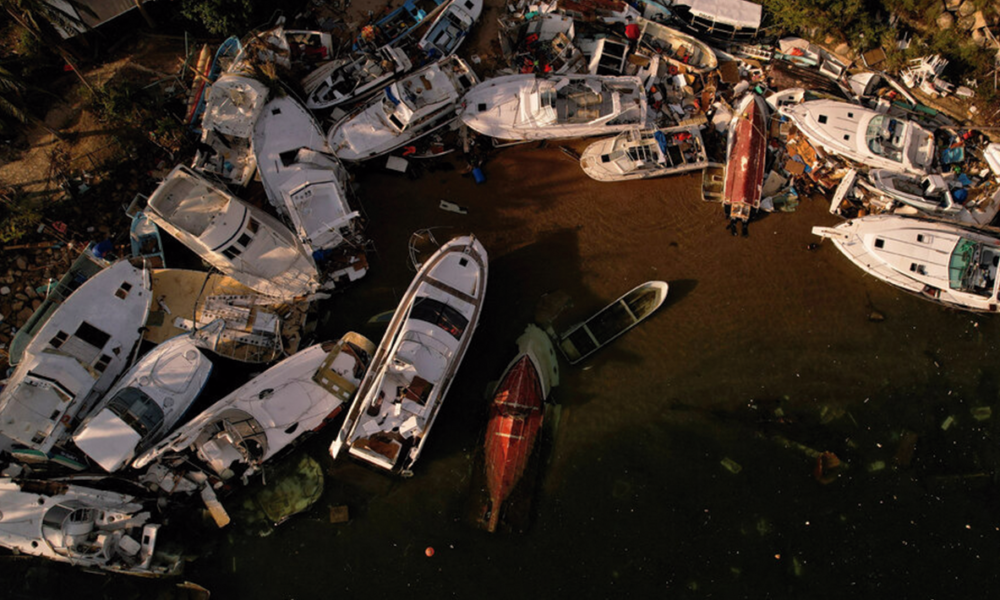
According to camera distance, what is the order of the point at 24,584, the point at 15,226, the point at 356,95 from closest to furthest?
the point at 24,584, the point at 15,226, the point at 356,95

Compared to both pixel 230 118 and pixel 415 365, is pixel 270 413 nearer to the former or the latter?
pixel 415 365

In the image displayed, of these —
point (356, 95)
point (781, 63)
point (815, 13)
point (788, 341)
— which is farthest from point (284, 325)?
point (815, 13)

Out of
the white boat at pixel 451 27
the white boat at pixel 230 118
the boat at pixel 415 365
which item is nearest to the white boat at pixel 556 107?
the white boat at pixel 451 27

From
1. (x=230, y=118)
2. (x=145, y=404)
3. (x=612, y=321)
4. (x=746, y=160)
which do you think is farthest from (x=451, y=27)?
(x=145, y=404)

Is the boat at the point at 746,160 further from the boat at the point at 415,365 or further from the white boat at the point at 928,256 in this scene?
the boat at the point at 415,365

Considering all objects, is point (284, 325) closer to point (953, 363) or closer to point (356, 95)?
point (356, 95)

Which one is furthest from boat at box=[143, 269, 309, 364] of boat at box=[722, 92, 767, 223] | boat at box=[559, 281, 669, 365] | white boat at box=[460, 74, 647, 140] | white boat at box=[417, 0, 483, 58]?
boat at box=[722, 92, 767, 223]
